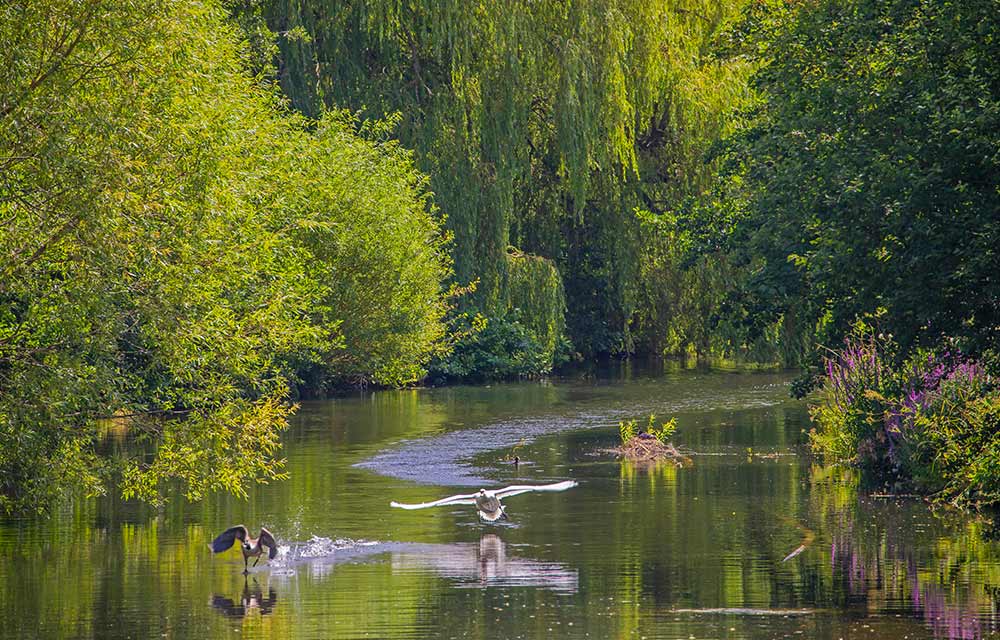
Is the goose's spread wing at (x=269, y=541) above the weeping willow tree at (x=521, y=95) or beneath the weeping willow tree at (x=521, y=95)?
beneath

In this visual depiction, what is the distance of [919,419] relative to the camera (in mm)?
22484

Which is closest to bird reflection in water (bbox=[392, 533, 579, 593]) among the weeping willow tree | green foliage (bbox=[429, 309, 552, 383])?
the weeping willow tree

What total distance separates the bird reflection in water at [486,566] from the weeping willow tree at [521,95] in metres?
22.9

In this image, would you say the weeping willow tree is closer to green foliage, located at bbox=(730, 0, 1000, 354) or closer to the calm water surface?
the calm water surface

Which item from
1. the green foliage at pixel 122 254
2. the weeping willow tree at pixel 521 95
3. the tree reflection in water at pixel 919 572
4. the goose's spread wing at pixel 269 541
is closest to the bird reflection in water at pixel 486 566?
the goose's spread wing at pixel 269 541

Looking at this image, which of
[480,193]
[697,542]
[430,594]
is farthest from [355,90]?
[430,594]

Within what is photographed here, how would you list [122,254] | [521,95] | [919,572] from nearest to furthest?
1. [919,572]
2. [122,254]
3. [521,95]

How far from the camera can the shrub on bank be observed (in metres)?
21.0

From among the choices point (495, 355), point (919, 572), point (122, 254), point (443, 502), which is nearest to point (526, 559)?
point (443, 502)

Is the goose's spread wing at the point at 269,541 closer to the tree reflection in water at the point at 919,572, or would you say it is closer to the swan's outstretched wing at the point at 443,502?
the swan's outstretched wing at the point at 443,502

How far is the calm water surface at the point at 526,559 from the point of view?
1503 centimetres

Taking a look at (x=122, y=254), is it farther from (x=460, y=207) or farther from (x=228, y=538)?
(x=460, y=207)

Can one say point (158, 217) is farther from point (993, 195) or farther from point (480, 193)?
point (480, 193)

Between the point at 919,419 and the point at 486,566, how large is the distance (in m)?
7.12
